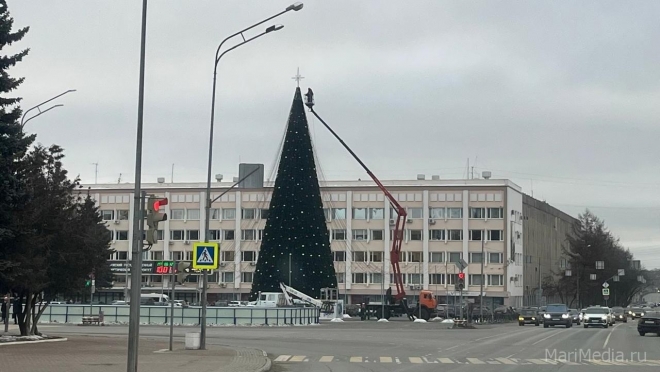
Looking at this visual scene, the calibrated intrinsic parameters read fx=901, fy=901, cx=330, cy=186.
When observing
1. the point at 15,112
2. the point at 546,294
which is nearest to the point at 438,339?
the point at 15,112

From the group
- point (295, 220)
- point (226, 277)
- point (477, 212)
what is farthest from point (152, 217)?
point (226, 277)

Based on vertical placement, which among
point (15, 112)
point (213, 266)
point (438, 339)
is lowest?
point (438, 339)

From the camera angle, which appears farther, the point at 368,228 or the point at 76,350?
the point at 368,228

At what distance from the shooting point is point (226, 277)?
346 ft

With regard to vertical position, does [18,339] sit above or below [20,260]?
below

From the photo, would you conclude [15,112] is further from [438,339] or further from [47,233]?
[438,339]

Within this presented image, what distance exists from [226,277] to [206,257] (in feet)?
251

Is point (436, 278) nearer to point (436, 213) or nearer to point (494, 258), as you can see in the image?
point (494, 258)

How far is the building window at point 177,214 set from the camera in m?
108

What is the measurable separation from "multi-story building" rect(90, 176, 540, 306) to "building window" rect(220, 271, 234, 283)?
Result: 117mm

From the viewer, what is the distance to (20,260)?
1289 inches

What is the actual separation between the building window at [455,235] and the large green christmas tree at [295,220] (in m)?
41.3

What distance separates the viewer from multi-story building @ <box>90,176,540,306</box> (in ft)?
334

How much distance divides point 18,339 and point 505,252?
7294 centimetres
